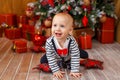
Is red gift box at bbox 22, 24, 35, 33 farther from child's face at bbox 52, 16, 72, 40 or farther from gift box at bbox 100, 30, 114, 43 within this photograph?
child's face at bbox 52, 16, 72, 40

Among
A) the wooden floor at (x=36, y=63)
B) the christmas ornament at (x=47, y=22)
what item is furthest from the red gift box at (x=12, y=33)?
the christmas ornament at (x=47, y=22)

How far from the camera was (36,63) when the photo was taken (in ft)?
6.70

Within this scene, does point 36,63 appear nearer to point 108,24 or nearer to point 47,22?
point 47,22

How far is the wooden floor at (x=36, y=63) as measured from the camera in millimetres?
1702

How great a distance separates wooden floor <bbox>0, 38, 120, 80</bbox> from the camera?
1.70 meters

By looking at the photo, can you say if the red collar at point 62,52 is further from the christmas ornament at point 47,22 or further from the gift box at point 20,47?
the christmas ornament at point 47,22

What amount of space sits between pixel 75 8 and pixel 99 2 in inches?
15.8

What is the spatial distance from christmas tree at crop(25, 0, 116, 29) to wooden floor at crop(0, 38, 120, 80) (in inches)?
12.0

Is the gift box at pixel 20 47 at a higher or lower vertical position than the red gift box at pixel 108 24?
lower

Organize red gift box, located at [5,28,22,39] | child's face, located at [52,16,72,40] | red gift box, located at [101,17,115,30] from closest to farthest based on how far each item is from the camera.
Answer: child's face, located at [52,16,72,40] < red gift box, located at [101,17,115,30] < red gift box, located at [5,28,22,39]

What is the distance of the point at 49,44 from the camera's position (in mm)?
1750

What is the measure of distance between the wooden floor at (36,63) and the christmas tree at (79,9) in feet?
1.00

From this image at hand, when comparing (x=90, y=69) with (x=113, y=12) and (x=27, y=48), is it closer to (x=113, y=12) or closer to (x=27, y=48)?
(x=27, y=48)

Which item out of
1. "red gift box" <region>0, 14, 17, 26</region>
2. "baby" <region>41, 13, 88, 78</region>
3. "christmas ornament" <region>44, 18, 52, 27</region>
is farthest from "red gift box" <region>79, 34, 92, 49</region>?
"red gift box" <region>0, 14, 17, 26</region>
